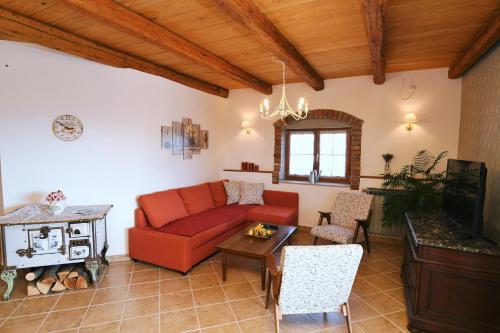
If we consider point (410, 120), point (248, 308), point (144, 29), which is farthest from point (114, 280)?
point (410, 120)

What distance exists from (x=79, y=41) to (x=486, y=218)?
185 inches

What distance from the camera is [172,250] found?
3.16 m

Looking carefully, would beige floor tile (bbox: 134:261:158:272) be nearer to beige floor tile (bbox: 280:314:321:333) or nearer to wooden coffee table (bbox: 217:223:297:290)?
wooden coffee table (bbox: 217:223:297:290)

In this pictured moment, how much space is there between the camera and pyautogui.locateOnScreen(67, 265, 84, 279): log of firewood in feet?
9.27

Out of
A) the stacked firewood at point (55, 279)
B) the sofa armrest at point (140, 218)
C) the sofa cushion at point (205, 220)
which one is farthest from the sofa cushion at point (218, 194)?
the stacked firewood at point (55, 279)

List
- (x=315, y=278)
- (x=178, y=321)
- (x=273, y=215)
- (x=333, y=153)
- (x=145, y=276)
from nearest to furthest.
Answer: (x=315, y=278) < (x=178, y=321) < (x=145, y=276) < (x=273, y=215) < (x=333, y=153)

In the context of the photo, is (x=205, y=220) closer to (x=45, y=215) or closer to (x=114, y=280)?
(x=114, y=280)

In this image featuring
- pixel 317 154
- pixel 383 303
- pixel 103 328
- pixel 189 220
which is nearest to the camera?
pixel 103 328

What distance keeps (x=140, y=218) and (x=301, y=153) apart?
121 inches

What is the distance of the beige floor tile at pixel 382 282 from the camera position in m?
2.91

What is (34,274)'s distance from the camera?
2.73m

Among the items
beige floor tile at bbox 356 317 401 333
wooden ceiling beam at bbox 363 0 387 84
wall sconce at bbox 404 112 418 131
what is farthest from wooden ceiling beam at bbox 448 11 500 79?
beige floor tile at bbox 356 317 401 333

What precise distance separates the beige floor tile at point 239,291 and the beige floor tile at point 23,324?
66.5 inches

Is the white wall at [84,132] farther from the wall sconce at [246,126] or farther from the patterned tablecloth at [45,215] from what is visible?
the wall sconce at [246,126]
